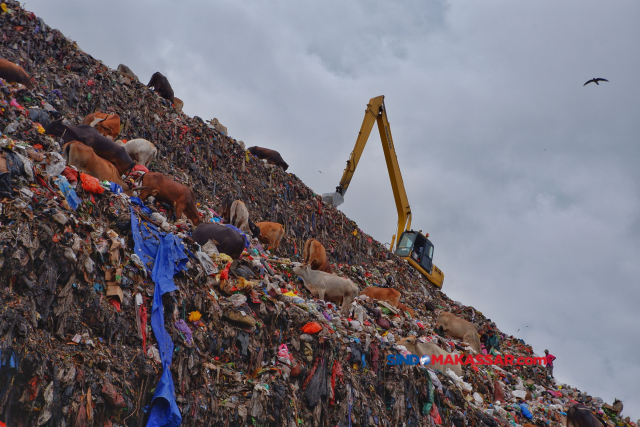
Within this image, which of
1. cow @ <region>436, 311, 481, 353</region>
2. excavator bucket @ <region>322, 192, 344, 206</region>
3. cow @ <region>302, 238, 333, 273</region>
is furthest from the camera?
excavator bucket @ <region>322, 192, 344, 206</region>

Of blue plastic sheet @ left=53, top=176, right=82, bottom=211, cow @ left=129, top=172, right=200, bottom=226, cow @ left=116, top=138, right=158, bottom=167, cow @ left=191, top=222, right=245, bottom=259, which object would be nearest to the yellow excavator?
cow @ left=116, top=138, right=158, bottom=167

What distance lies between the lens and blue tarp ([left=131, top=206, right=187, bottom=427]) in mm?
6234

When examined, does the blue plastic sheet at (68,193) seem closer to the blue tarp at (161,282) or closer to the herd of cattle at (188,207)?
the blue tarp at (161,282)

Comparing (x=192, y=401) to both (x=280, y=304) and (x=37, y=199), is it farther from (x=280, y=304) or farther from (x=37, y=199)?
(x=37, y=199)

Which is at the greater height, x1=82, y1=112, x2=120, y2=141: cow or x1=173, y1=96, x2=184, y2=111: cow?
x1=173, y1=96, x2=184, y2=111: cow

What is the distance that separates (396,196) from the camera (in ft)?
90.5

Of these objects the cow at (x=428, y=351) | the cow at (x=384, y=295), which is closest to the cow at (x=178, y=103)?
the cow at (x=384, y=295)

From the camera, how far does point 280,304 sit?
28.7ft

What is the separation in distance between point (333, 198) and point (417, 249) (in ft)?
18.1

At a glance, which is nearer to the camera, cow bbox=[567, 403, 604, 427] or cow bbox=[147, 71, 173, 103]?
cow bbox=[567, 403, 604, 427]

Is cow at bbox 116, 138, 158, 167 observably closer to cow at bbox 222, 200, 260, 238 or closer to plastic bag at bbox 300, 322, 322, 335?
cow at bbox 222, 200, 260, 238

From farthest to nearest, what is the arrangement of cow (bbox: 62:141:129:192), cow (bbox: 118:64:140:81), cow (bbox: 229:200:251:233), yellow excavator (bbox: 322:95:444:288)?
yellow excavator (bbox: 322:95:444:288)
cow (bbox: 118:64:140:81)
cow (bbox: 229:200:251:233)
cow (bbox: 62:141:129:192)

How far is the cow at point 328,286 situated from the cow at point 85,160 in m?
4.36

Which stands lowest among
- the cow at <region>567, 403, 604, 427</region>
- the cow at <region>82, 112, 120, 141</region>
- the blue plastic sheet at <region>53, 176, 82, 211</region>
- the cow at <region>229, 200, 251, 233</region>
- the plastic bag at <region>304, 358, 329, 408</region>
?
the plastic bag at <region>304, 358, 329, 408</region>
